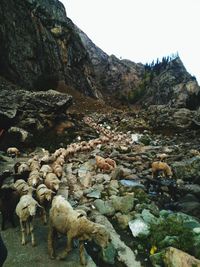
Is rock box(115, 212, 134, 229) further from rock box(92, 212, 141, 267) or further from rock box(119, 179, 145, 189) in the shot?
rock box(119, 179, 145, 189)

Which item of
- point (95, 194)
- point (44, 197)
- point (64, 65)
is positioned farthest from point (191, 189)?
point (64, 65)

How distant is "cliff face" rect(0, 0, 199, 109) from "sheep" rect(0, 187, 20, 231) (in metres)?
33.9

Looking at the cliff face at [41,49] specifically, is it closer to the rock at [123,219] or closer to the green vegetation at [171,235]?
the rock at [123,219]

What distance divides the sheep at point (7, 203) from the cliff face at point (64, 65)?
3392 cm

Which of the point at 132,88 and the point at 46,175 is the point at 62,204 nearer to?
the point at 46,175

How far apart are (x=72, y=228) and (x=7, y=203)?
2715 mm

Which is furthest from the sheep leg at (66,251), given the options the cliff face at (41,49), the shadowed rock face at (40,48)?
the shadowed rock face at (40,48)

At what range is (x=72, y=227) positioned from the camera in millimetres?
7348

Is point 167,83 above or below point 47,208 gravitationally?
above

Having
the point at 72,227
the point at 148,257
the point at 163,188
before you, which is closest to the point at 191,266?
the point at 148,257

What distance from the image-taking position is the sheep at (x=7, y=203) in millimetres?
9281

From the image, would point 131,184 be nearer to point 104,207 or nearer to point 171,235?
point 104,207

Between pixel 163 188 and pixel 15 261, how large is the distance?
21.0ft

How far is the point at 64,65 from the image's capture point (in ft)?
204
